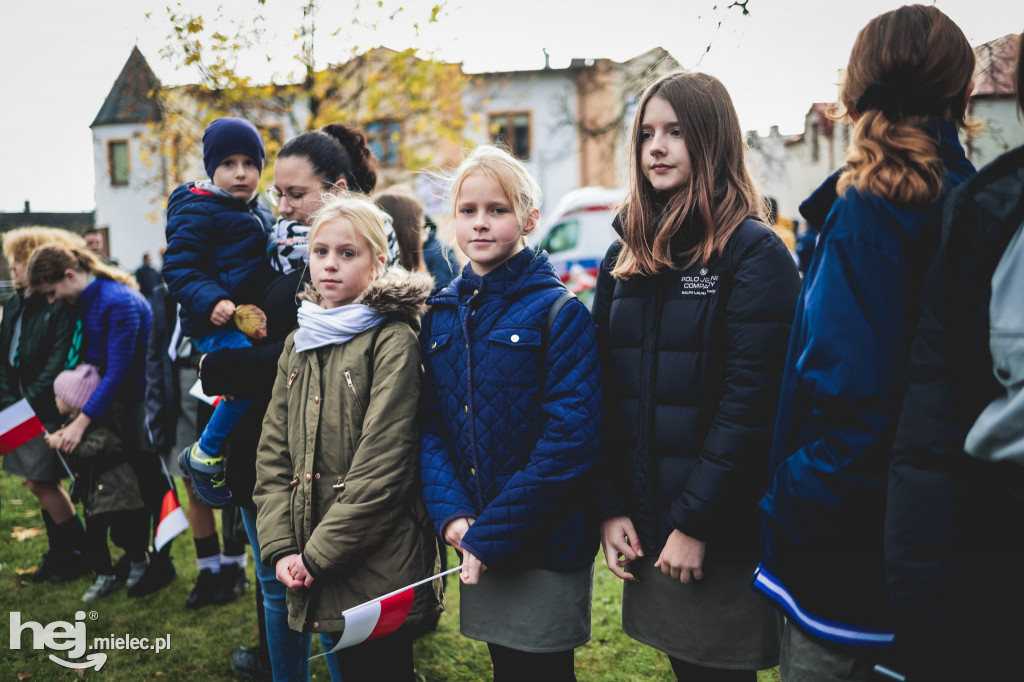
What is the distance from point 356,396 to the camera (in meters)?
2.38

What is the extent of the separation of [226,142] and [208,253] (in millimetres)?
517

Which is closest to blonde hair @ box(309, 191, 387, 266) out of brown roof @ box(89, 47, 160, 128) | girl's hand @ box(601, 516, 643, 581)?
girl's hand @ box(601, 516, 643, 581)

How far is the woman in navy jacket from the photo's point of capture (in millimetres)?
1456

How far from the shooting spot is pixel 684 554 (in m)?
1.94

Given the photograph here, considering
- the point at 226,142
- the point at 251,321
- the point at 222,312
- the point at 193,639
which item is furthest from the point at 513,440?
the point at 193,639

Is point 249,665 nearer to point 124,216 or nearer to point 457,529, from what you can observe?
point 457,529

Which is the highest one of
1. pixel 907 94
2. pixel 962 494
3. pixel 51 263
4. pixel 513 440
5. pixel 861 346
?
pixel 907 94

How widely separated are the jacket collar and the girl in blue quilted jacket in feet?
2.28

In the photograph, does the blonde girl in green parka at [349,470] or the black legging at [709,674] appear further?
the blonde girl in green parka at [349,470]

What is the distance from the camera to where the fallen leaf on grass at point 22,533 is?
5701 mm

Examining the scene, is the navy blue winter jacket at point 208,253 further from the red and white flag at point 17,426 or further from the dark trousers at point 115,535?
the dark trousers at point 115,535

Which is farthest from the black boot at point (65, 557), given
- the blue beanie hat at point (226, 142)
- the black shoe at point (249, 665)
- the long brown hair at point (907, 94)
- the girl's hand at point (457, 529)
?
the long brown hair at point (907, 94)

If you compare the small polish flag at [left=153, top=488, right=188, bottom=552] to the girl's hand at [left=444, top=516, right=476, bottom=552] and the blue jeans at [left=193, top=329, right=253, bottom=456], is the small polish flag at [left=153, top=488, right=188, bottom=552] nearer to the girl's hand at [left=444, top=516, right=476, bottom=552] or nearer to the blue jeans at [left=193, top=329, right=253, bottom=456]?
the blue jeans at [left=193, top=329, right=253, bottom=456]

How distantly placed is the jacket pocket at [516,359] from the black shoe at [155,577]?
3.54 metres
